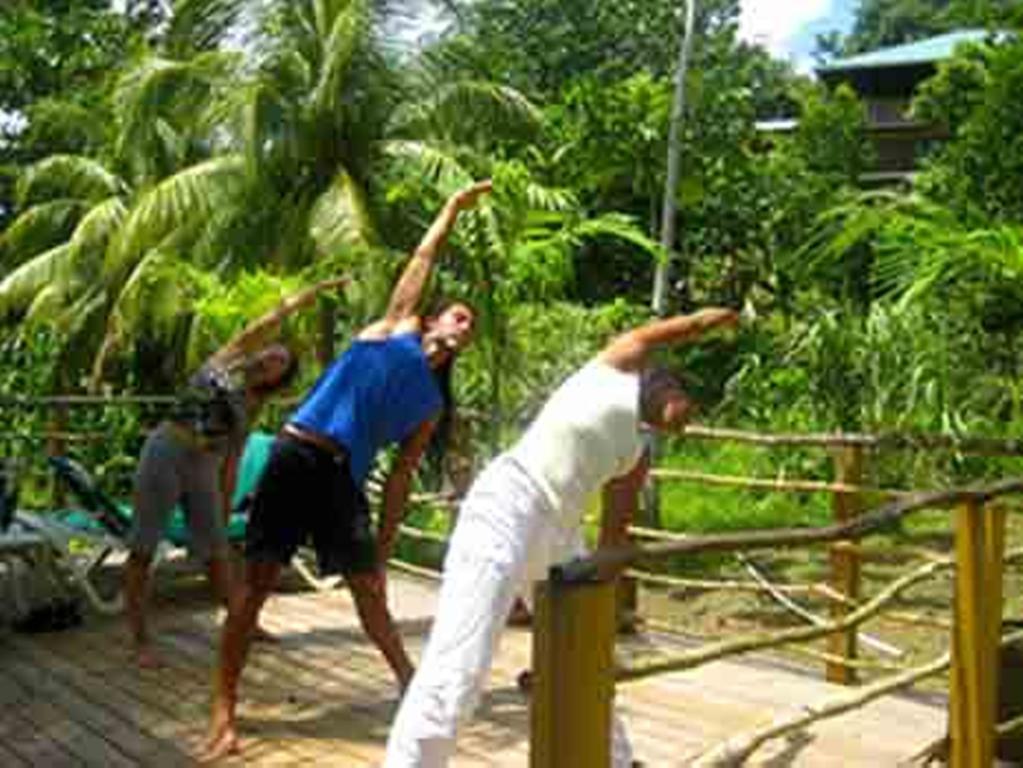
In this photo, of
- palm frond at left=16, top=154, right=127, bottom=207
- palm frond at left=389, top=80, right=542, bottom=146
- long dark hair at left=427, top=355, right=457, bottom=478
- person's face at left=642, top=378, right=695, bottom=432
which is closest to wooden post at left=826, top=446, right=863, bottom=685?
long dark hair at left=427, top=355, right=457, bottom=478

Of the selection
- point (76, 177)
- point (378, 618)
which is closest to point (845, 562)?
point (378, 618)

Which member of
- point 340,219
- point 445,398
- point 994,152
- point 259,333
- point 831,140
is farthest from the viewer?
point 831,140

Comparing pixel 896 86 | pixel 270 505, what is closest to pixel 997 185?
pixel 270 505

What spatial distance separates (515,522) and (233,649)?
1.40 metres

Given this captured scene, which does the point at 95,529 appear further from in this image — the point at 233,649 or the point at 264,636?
the point at 233,649

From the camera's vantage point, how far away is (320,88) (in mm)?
11375

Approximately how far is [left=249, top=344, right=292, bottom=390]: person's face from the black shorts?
807mm

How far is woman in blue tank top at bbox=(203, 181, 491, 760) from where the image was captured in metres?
3.72

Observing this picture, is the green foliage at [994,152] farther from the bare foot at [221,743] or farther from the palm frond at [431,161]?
the bare foot at [221,743]

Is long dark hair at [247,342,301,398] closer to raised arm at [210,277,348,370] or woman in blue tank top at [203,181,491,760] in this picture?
raised arm at [210,277,348,370]

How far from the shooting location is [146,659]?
494 centimetres

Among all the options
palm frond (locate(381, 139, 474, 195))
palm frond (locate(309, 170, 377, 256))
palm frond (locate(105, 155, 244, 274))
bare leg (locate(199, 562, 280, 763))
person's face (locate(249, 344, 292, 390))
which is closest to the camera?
bare leg (locate(199, 562, 280, 763))

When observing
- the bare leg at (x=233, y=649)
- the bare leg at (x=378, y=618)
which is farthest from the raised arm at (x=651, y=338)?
the bare leg at (x=233, y=649)

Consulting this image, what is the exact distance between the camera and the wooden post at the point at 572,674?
6.97 ft
